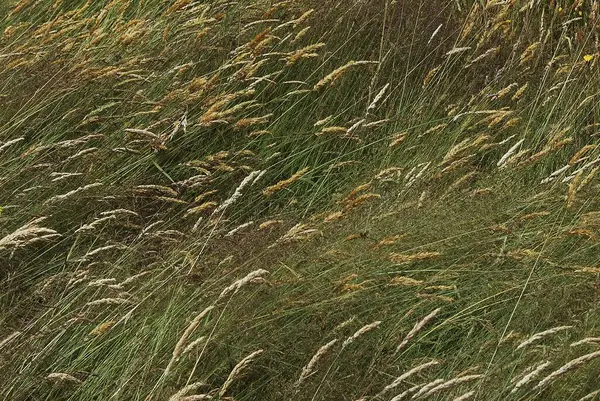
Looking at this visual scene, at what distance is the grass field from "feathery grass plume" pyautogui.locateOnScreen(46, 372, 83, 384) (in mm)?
11

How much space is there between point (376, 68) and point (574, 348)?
1912 mm

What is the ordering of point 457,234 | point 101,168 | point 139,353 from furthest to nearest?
point 101,168 < point 457,234 < point 139,353

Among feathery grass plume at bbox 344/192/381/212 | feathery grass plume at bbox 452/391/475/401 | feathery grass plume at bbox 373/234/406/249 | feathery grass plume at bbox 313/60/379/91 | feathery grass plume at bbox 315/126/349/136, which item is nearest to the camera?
feathery grass plume at bbox 452/391/475/401

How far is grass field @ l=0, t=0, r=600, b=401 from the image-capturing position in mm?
2473

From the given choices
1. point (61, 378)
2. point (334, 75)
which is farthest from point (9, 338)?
point (334, 75)

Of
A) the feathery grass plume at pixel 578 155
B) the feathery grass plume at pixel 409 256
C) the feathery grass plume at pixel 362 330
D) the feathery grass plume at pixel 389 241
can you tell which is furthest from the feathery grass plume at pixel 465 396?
the feathery grass plume at pixel 578 155

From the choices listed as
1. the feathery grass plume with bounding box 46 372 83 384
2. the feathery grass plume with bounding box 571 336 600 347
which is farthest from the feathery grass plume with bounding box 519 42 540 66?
the feathery grass plume with bounding box 46 372 83 384

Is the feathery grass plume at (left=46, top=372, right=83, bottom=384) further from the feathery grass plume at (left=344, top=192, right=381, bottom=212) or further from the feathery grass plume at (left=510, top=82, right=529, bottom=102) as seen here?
the feathery grass plume at (left=510, top=82, right=529, bottom=102)

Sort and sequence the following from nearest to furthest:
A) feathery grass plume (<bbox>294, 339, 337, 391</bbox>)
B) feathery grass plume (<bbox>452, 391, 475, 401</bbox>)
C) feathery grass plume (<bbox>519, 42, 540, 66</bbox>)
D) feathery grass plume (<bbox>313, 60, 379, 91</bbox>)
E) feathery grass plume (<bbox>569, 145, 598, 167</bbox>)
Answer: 1. feathery grass plume (<bbox>452, 391, 475, 401</bbox>)
2. feathery grass plume (<bbox>294, 339, 337, 391</bbox>)
3. feathery grass plume (<bbox>569, 145, 598, 167</bbox>)
4. feathery grass plume (<bbox>313, 60, 379, 91</bbox>)
5. feathery grass plume (<bbox>519, 42, 540, 66</bbox>)

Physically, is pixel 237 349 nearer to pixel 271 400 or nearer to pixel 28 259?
pixel 271 400

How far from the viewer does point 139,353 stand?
2.45 metres

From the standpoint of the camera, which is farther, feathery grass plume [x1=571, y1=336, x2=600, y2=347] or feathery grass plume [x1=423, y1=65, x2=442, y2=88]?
feathery grass plume [x1=423, y1=65, x2=442, y2=88]

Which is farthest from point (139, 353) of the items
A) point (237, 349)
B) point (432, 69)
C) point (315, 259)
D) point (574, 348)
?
point (432, 69)

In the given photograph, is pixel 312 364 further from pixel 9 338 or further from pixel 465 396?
pixel 9 338
